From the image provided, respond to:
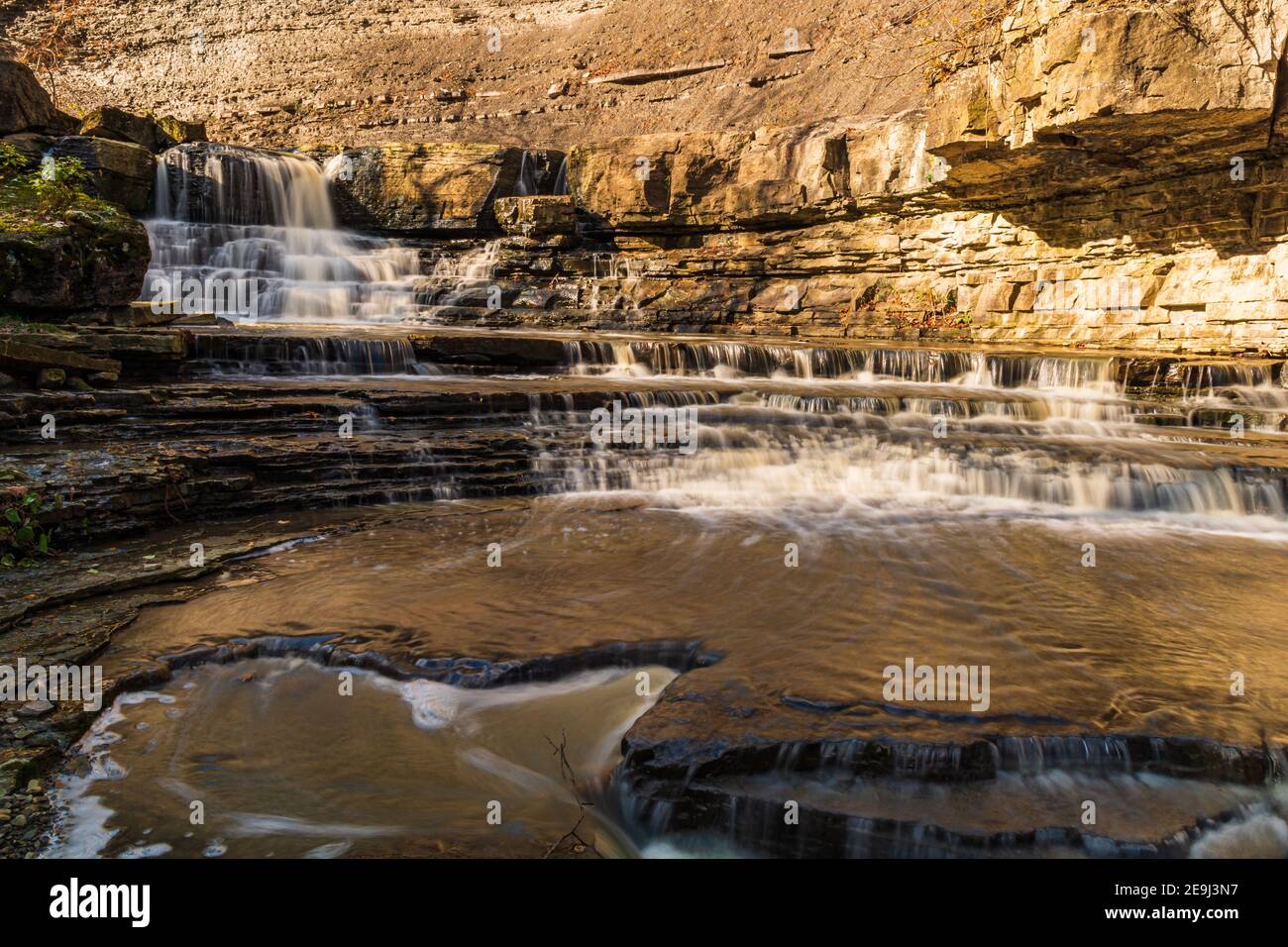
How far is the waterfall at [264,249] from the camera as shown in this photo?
13016 mm

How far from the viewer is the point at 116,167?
13.4m

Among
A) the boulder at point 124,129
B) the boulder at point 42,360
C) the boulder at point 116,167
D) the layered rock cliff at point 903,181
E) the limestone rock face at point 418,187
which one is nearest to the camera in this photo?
the boulder at point 42,360

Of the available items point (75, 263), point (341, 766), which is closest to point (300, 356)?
point (75, 263)

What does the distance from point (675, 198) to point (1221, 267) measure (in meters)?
8.78

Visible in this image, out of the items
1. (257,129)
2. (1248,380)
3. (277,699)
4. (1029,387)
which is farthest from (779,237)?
(257,129)

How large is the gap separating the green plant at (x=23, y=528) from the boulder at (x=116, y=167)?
987 centimetres

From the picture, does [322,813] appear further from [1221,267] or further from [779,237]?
[779,237]

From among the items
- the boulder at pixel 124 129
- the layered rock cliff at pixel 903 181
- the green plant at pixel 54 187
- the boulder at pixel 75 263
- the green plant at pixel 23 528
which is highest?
the boulder at pixel 124 129

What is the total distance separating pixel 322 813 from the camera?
2705 millimetres

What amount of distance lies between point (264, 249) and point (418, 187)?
11.0 ft

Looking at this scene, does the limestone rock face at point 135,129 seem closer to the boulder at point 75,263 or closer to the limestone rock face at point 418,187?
the limestone rock face at point 418,187

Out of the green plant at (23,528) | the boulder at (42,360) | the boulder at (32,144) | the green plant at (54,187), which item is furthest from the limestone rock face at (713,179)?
the green plant at (23,528)

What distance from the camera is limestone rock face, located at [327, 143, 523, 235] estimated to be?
622 inches

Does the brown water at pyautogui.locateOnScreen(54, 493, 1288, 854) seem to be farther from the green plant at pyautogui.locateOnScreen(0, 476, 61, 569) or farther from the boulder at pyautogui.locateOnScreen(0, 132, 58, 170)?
the boulder at pyautogui.locateOnScreen(0, 132, 58, 170)
